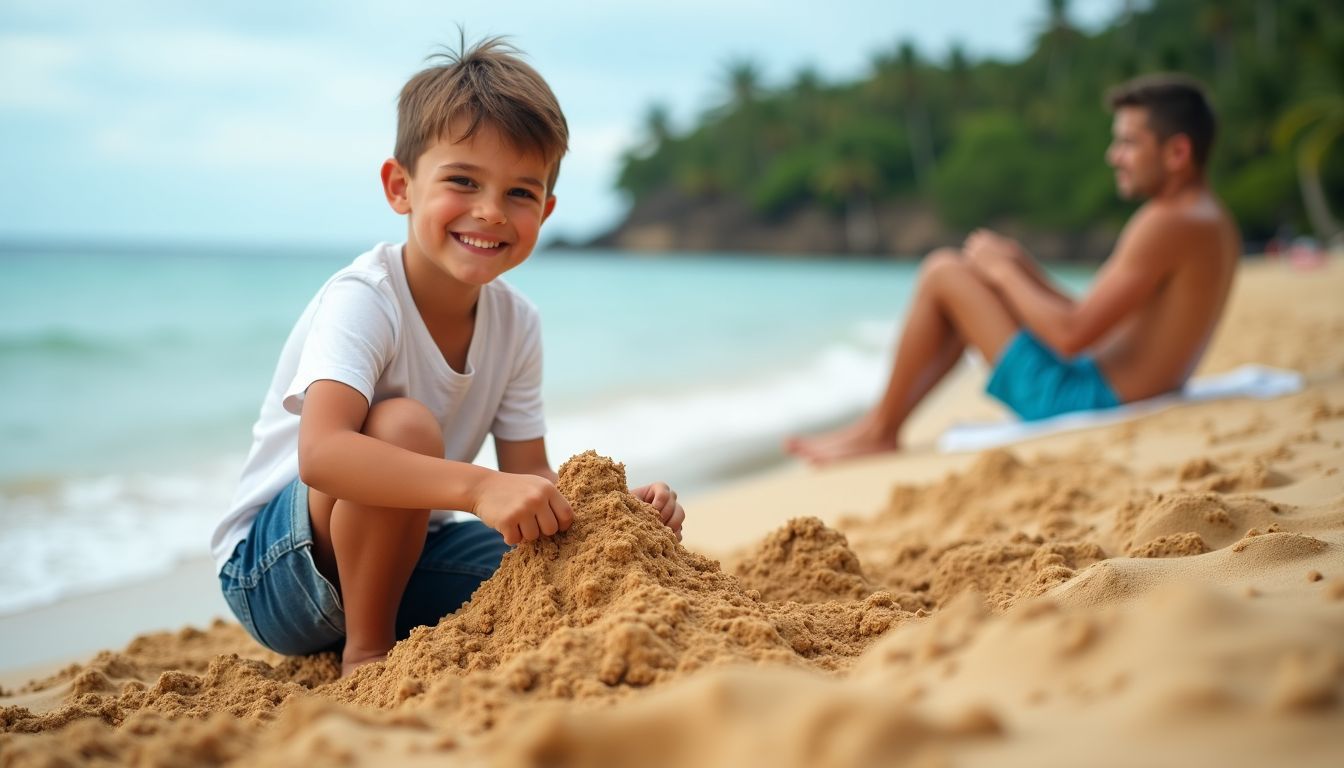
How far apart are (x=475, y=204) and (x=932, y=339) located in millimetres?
3165

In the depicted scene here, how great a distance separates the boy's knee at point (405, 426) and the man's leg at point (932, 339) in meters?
3.16

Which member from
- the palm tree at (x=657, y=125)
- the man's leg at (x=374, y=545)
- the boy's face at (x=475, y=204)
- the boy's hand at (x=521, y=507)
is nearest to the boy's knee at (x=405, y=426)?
the man's leg at (x=374, y=545)

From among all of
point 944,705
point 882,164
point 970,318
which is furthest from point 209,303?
point 882,164

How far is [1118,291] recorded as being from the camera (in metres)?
4.49

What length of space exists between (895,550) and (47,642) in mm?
2416

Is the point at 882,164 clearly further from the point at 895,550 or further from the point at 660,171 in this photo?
the point at 895,550

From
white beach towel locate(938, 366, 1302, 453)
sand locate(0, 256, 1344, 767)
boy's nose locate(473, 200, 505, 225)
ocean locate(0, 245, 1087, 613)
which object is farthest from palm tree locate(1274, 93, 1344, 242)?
boy's nose locate(473, 200, 505, 225)

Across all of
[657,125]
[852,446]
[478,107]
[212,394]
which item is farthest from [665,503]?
[657,125]

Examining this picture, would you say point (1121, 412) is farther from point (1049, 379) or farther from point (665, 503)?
point (665, 503)

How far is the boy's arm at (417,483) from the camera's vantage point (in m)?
1.84

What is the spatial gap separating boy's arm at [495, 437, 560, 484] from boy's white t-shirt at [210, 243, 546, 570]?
2 centimetres

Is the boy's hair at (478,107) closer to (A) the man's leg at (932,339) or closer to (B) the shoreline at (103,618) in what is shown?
(B) the shoreline at (103,618)

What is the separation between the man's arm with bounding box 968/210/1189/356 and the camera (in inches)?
176

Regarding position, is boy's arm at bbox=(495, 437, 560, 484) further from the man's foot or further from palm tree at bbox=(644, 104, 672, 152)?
palm tree at bbox=(644, 104, 672, 152)
